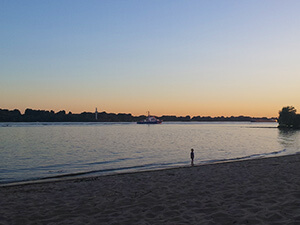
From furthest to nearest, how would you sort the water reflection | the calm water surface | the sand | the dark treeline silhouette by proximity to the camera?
the dark treeline silhouette
the water reflection
the calm water surface
the sand

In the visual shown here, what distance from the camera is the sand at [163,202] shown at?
798 centimetres

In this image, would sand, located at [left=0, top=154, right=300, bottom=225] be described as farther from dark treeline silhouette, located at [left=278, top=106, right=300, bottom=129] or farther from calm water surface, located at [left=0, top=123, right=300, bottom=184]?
dark treeline silhouette, located at [left=278, top=106, right=300, bottom=129]

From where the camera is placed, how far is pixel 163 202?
9945 millimetres

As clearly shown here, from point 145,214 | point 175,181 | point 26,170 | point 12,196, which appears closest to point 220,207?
point 145,214

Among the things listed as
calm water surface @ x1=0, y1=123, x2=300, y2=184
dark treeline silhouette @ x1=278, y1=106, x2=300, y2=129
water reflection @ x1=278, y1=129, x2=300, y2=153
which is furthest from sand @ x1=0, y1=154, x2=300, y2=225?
dark treeline silhouette @ x1=278, y1=106, x2=300, y2=129

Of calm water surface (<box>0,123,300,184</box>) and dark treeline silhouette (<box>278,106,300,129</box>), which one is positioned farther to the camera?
dark treeline silhouette (<box>278,106,300,129</box>)

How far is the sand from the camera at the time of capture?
7.98 metres

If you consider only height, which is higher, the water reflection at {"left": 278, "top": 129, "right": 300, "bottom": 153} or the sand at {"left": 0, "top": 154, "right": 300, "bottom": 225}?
the sand at {"left": 0, "top": 154, "right": 300, "bottom": 225}

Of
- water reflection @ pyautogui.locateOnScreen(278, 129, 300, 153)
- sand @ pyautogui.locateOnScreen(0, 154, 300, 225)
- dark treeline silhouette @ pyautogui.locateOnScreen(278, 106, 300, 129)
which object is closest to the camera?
sand @ pyautogui.locateOnScreen(0, 154, 300, 225)

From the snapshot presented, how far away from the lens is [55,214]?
352 inches

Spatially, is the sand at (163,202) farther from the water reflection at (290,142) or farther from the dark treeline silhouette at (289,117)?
the dark treeline silhouette at (289,117)

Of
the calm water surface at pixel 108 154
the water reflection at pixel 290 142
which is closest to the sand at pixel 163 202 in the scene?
the calm water surface at pixel 108 154

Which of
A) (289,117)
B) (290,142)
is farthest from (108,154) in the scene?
(289,117)

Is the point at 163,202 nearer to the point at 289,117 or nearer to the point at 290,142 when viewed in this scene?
the point at 290,142
